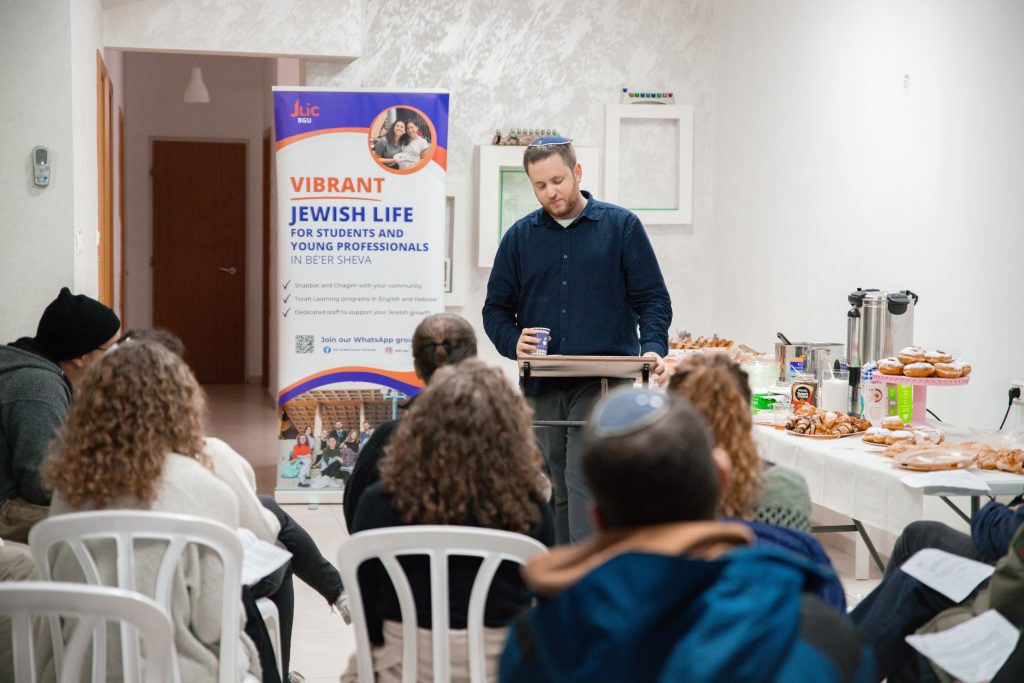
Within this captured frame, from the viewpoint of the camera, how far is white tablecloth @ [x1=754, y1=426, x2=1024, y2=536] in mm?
3096

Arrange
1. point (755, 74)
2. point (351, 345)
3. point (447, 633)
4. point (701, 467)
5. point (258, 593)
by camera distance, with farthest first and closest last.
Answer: point (755, 74) → point (351, 345) → point (258, 593) → point (447, 633) → point (701, 467)

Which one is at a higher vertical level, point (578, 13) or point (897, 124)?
point (578, 13)

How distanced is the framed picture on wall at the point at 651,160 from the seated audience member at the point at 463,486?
505cm

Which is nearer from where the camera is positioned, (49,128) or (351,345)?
(49,128)

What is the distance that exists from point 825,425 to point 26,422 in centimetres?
251

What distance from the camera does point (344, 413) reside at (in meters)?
5.96

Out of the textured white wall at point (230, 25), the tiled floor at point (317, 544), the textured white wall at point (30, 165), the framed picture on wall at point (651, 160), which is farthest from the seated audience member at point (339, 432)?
the framed picture on wall at point (651, 160)

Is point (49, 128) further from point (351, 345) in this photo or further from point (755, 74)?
point (755, 74)

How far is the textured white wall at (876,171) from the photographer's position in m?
4.28

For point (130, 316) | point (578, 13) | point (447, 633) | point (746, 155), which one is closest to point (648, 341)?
point (447, 633)

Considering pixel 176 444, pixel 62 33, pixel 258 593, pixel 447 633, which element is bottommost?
pixel 258 593

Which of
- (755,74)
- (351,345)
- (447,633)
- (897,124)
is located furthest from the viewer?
(755,74)

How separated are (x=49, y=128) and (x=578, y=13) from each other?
3.57 m

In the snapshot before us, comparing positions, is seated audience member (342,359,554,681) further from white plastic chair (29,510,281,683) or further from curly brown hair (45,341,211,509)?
curly brown hair (45,341,211,509)
